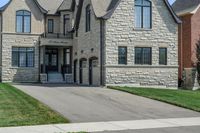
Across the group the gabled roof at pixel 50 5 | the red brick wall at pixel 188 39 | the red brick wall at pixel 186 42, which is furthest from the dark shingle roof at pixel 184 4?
the gabled roof at pixel 50 5

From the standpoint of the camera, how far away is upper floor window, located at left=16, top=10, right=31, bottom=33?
140ft

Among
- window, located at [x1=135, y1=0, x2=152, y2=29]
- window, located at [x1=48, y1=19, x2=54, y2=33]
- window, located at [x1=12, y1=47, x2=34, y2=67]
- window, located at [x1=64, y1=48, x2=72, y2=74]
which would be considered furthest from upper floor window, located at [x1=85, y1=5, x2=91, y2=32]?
window, located at [x1=48, y1=19, x2=54, y2=33]

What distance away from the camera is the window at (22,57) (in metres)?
42.5

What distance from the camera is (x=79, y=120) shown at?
1577 centimetres

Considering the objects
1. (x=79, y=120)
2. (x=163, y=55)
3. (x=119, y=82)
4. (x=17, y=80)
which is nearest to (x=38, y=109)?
(x=79, y=120)

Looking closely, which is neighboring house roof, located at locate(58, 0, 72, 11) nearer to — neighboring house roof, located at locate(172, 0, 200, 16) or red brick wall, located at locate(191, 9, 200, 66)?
neighboring house roof, located at locate(172, 0, 200, 16)

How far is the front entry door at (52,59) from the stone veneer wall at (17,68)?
210 centimetres

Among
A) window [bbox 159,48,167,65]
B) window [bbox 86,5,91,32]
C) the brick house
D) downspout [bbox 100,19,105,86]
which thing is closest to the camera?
downspout [bbox 100,19,105,86]

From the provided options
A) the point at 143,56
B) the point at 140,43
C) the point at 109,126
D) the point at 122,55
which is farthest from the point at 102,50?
the point at 109,126

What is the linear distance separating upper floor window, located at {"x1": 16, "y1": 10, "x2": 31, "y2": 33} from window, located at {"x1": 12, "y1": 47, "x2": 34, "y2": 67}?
1.96 meters

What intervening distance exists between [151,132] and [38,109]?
251 inches

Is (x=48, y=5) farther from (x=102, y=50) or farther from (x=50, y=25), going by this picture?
(x=102, y=50)

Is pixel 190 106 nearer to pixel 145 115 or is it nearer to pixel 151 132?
pixel 145 115

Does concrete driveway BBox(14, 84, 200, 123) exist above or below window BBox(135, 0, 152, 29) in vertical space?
below
